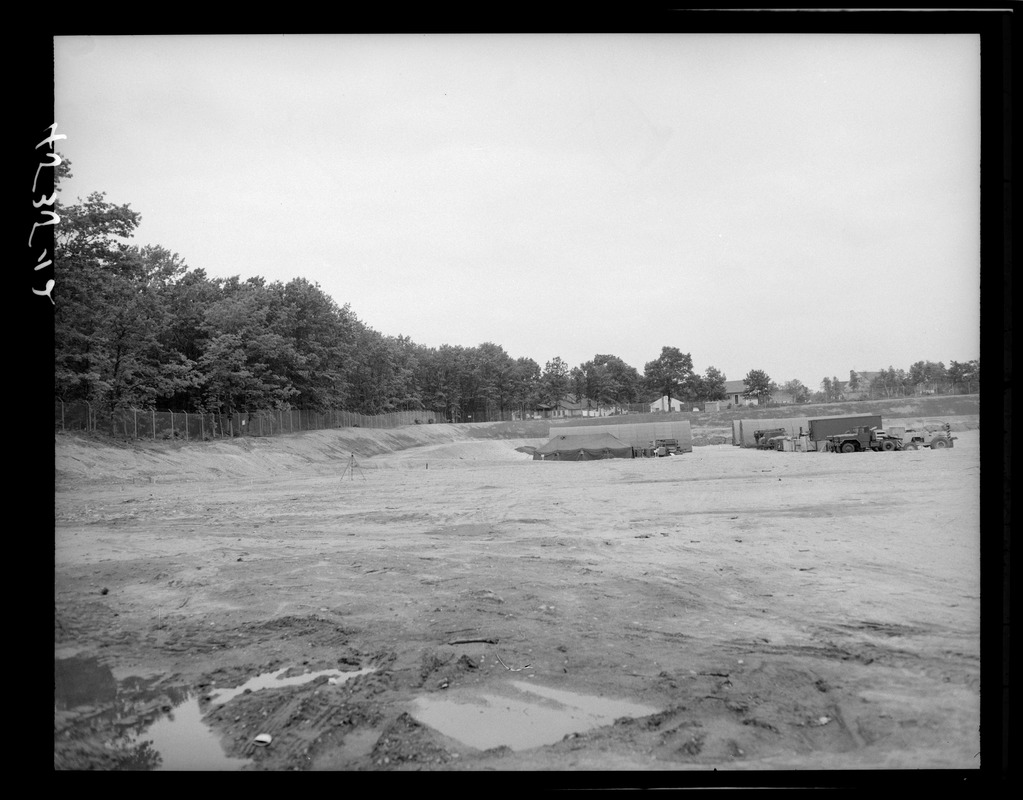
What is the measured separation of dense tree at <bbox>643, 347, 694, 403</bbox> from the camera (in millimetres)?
5211

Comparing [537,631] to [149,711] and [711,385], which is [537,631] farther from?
[711,385]

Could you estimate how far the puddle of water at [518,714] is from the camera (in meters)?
3.00

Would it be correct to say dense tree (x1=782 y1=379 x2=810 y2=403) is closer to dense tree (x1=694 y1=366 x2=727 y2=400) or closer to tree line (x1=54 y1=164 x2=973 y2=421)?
tree line (x1=54 y1=164 x2=973 y2=421)

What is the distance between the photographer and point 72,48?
2.78m

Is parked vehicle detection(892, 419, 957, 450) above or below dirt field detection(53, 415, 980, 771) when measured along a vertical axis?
above

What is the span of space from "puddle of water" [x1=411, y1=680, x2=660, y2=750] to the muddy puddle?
0.76 metres

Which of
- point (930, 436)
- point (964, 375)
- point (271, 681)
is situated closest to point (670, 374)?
point (964, 375)

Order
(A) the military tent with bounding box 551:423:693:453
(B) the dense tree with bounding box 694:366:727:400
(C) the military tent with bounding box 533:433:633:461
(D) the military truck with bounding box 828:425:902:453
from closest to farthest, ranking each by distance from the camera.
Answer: (B) the dense tree with bounding box 694:366:727:400 < (A) the military tent with bounding box 551:423:693:453 < (D) the military truck with bounding box 828:425:902:453 < (C) the military tent with bounding box 533:433:633:461

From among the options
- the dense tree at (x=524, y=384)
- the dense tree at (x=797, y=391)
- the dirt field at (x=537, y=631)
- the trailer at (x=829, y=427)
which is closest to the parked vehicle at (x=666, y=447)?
the trailer at (x=829, y=427)

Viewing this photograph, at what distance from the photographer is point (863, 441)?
393 inches
